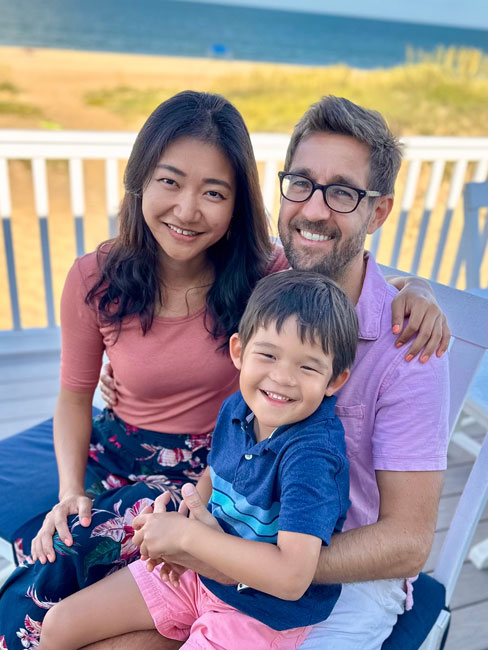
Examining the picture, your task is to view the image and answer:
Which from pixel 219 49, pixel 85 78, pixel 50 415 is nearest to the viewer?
pixel 50 415

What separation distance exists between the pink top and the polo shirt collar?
0.45 m

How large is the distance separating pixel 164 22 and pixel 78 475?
139ft

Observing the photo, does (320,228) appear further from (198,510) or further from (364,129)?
(198,510)

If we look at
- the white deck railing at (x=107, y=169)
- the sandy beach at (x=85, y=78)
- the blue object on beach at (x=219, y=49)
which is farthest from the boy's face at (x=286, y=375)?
the blue object on beach at (x=219, y=49)

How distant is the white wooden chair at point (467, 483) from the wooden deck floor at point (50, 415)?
0.70 m

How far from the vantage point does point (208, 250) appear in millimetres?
1829

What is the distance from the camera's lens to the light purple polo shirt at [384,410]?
4.27 feet

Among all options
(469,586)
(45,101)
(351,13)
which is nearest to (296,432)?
(469,586)

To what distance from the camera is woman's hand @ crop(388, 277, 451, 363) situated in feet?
4.40

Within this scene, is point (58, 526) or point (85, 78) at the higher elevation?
point (58, 526)

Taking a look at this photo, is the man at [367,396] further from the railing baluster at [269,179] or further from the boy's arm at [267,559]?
the railing baluster at [269,179]

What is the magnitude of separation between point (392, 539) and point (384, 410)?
0.91ft

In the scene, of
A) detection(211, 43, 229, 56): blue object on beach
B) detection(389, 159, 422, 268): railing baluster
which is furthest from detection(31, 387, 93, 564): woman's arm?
detection(211, 43, 229, 56): blue object on beach

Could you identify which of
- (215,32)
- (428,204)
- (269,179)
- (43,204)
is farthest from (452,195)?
(215,32)
